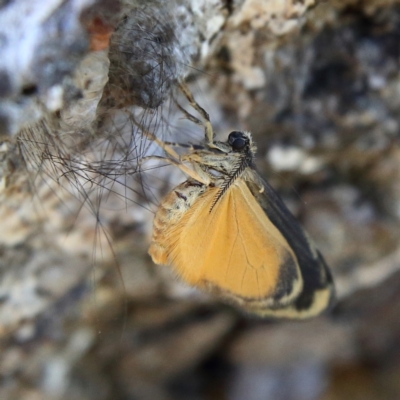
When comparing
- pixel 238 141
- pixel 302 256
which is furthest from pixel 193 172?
pixel 302 256

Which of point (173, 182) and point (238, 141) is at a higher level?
point (173, 182)

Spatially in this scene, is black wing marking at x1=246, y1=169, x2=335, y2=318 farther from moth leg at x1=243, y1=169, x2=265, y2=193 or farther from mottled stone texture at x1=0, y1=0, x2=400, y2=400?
mottled stone texture at x1=0, y1=0, x2=400, y2=400

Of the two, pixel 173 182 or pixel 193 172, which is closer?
pixel 193 172

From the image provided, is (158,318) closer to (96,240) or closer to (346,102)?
(96,240)

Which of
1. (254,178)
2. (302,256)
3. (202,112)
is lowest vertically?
(302,256)

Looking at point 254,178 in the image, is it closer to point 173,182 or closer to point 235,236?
point 235,236

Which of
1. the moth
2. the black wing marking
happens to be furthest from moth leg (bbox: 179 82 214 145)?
the black wing marking

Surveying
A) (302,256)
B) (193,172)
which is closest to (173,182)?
(193,172)

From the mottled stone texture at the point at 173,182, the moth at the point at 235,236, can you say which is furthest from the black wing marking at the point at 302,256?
the mottled stone texture at the point at 173,182
